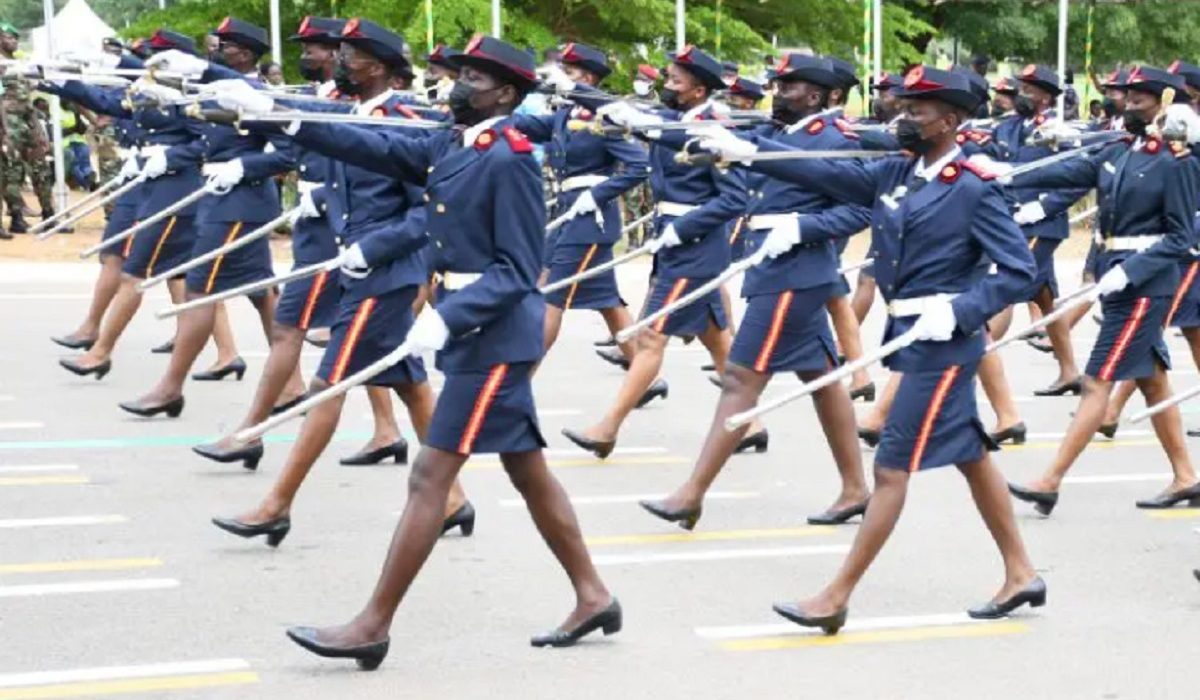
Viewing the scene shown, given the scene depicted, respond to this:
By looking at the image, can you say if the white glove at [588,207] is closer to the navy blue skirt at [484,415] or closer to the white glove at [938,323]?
the white glove at [938,323]

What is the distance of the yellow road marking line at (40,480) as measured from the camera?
9.67m

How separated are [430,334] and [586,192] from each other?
536 centimetres

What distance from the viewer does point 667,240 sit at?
10.3 meters

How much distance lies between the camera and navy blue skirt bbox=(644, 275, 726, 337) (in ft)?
34.2

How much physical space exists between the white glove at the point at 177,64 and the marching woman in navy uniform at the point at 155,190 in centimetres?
158

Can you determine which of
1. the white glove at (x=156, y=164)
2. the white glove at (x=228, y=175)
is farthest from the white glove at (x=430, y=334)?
the white glove at (x=156, y=164)

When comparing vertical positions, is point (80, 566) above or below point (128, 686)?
below

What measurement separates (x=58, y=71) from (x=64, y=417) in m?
1.78

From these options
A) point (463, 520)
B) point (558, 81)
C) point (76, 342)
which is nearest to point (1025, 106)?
point (558, 81)

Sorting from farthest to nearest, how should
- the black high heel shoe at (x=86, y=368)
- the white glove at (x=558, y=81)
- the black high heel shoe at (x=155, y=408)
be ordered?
the black high heel shoe at (x=86, y=368), the white glove at (x=558, y=81), the black high heel shoe at (x=155, y=408)

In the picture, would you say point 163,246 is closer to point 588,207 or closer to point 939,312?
point 588,207

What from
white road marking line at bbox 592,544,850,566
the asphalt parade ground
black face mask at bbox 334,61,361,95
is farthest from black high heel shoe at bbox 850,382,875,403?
black face mask at bbox 334,61,361,95

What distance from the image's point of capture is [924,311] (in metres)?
7.21

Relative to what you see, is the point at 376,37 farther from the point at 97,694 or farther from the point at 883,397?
the point at 883,397
